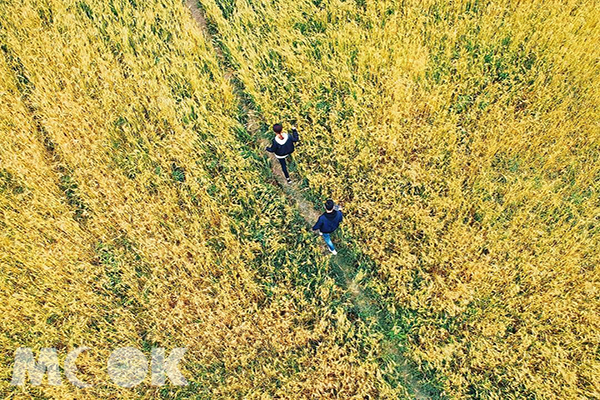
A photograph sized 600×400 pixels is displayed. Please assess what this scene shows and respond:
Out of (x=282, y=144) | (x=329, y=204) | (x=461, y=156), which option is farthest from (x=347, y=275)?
(x=461, y=156)

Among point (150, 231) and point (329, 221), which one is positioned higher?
point (150, 231)

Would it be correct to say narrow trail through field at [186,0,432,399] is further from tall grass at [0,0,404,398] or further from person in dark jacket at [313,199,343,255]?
person in dark jacket at [313,199,343,255]

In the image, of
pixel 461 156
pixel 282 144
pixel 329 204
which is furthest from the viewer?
pixel 461 156

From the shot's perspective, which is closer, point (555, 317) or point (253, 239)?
point (555, 317)

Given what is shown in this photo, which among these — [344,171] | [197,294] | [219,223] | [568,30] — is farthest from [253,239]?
[568,30]

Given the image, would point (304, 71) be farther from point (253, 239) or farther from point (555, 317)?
point (555, 317)

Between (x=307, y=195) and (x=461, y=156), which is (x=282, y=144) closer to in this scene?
(x=307, y=195)
